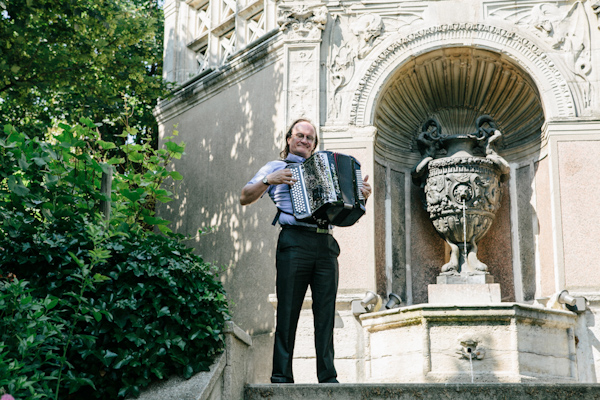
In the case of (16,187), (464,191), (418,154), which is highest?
(418,154)

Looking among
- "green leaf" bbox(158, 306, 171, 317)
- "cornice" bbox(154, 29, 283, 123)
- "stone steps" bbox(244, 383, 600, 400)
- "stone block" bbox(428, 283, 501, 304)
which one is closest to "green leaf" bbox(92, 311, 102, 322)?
"green leaf" bbox(158, 306, 171, 317)

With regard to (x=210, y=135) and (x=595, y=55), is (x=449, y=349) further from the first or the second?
(x=210, y=135)

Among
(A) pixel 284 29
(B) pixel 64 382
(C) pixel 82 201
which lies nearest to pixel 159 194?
(C) pixel 82 201

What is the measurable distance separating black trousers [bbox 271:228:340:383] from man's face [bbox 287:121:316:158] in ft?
1.91

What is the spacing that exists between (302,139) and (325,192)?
0.56m

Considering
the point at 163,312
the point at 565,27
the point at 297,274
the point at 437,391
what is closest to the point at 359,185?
the point at 297,274

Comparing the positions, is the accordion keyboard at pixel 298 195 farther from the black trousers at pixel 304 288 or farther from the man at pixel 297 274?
the black trousers at pixel 304 288

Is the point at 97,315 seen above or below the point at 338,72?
below

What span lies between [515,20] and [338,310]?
3.98m

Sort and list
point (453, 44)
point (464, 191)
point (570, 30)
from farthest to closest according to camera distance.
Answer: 1. point (453, 44)
2. point (570, 30)
3. point (464, 191)

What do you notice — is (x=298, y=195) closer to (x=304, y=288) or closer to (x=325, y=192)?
(x=325, y=192)

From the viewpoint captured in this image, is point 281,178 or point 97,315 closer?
point 97,315

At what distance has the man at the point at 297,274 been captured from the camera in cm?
472

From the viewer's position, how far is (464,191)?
28.0 feet
